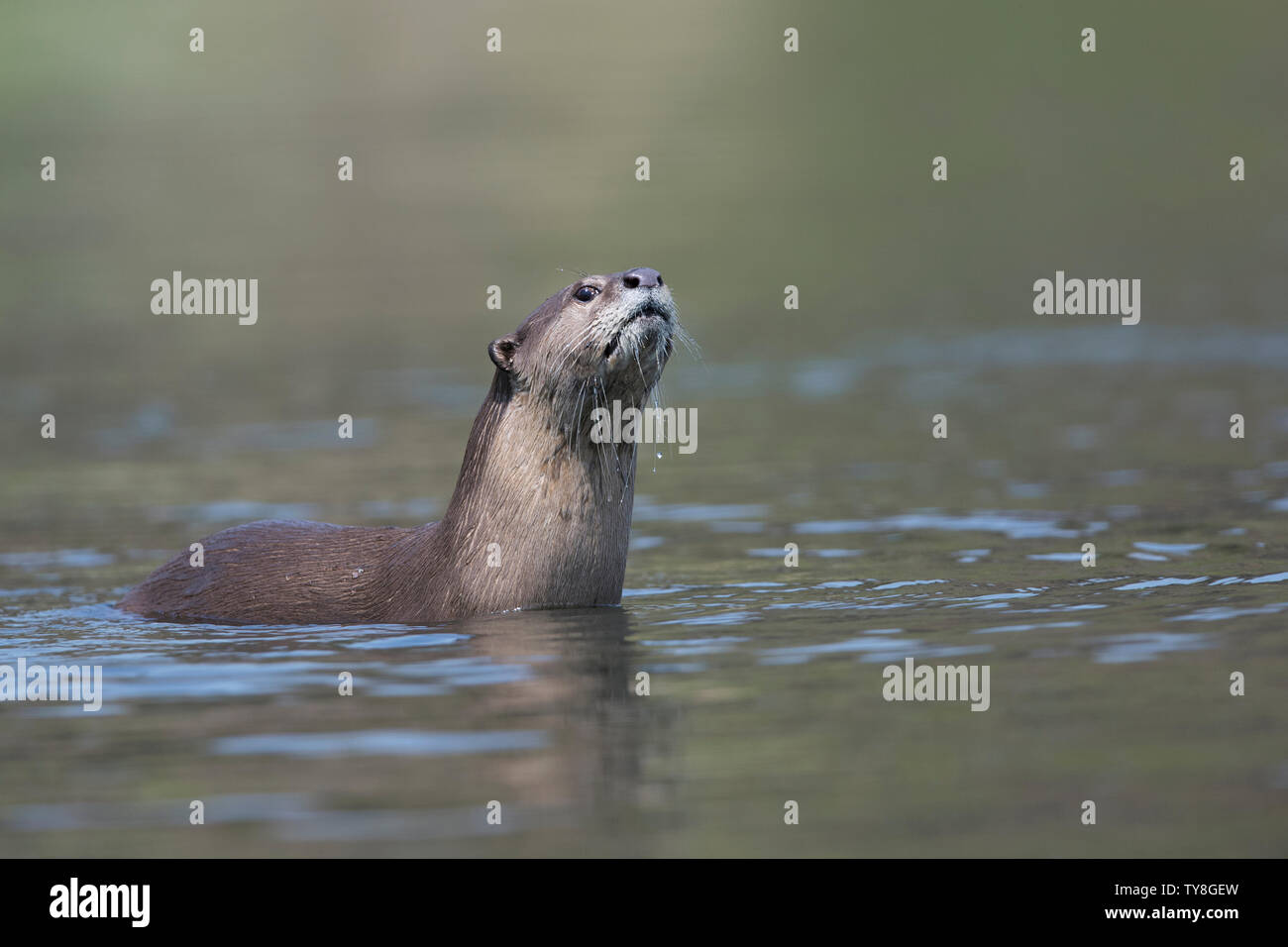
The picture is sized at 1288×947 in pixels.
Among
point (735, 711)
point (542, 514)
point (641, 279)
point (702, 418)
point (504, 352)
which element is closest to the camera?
point (735, 711)

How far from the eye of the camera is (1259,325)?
1900cm

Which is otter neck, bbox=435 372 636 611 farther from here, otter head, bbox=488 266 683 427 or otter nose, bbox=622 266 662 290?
otter nose, bbox=622 266 662 290

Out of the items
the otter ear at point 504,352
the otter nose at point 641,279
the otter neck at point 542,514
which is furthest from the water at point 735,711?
the otter nose at point 641,279

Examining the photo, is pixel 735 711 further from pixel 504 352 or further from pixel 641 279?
pixel 504 352

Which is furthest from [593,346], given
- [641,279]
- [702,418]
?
[702,418]

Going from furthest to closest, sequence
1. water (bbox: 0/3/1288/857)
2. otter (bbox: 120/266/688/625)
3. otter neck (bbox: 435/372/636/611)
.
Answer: otter neck (bbox: 435/372/636/611) < otter (bbox: 120/266/688/625) < water (bbox: 0/3/1288/857)

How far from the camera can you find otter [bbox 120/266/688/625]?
948cm

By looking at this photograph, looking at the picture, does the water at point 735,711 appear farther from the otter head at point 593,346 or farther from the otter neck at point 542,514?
the otter head at point 593,346

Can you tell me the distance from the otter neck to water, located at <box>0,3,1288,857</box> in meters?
0.23

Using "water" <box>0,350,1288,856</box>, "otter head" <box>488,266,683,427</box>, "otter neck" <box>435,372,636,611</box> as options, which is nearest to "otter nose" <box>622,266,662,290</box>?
"otter head" <box>488,266,683,427</box>

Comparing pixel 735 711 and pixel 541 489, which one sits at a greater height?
pixel 541 489

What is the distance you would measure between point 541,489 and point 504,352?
2.23 ft

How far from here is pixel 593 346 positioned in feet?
31.0

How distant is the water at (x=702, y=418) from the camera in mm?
7176
